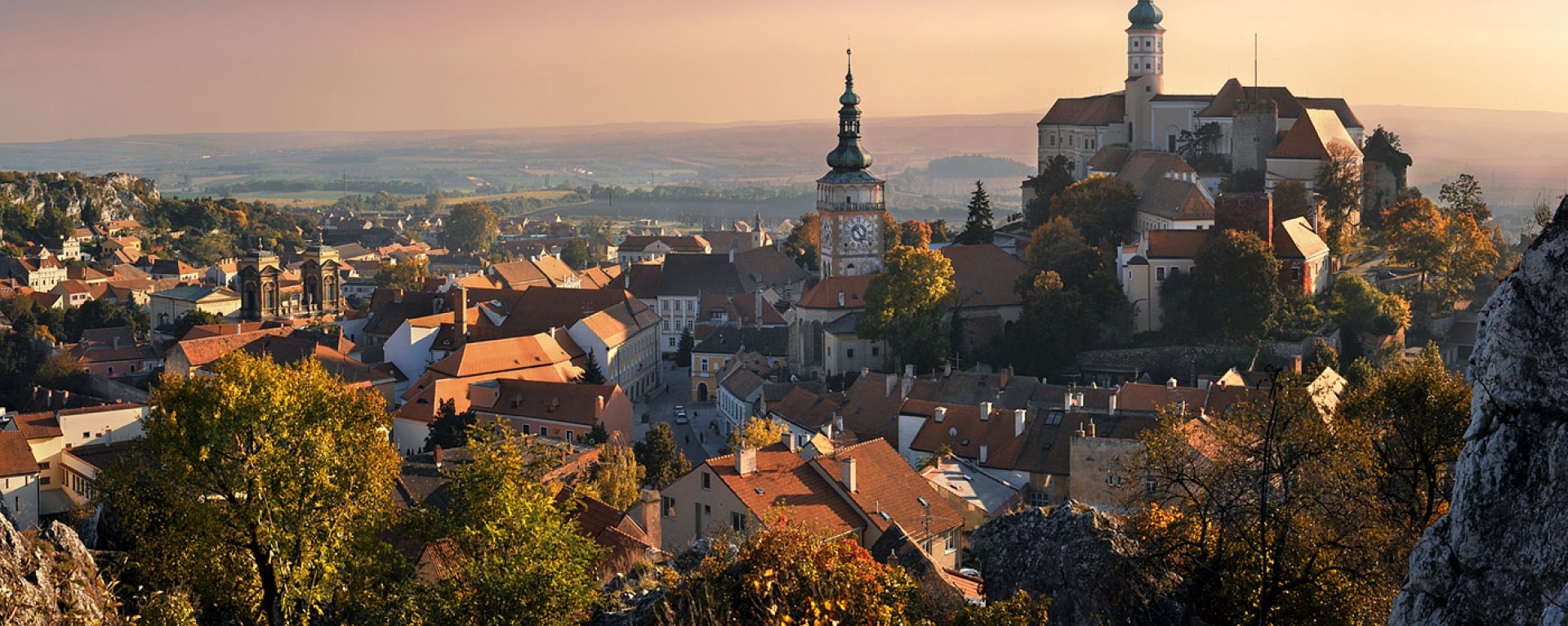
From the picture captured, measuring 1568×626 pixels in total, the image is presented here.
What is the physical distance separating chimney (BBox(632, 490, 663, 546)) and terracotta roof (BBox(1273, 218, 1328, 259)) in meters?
25.8

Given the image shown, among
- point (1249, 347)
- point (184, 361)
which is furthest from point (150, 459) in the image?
point (184, 361)

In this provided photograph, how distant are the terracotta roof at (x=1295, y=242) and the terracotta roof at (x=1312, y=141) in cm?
505

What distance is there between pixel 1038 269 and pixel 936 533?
87.1 ft

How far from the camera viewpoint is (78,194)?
125 meters

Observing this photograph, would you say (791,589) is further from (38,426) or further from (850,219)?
(850,219)

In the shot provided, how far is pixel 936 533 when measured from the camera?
26969mm

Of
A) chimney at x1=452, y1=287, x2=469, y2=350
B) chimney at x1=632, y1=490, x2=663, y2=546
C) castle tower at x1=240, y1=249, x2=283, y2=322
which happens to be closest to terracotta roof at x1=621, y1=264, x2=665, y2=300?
chimney at x1=452, y1=287, x2=469, y2=350

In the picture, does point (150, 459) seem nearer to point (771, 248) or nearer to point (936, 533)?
point (936, 533)

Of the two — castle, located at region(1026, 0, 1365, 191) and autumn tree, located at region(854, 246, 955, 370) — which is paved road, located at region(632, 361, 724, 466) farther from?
castle, located at region(1026, 0, 1365, 191)

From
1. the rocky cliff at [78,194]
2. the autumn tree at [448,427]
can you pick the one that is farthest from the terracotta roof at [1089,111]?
the rocky cliff at [78,194]

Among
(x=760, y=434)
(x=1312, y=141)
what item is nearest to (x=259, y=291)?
(x=760, y=434)

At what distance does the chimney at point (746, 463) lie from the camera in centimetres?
2827

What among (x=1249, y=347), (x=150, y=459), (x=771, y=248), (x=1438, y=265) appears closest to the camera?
(x=150, y=459)

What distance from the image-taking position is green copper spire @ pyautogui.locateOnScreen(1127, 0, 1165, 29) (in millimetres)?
68438
